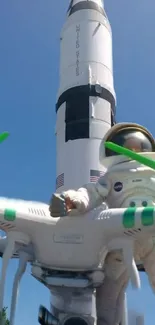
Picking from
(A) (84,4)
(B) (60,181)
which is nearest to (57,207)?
(B) (60,181)

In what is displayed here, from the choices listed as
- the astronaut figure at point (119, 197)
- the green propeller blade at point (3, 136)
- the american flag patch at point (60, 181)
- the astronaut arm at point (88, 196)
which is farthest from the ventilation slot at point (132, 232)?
the american flag patch at point (60, 181)

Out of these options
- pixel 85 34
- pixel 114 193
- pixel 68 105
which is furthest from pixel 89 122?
pixel 114 193

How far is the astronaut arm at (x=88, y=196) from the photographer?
641 centimetres

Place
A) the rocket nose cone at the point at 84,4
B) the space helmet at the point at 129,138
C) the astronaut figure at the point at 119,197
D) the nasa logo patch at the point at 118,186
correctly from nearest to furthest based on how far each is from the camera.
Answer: the astronaut figure at the point at 119,197 → the nasa logo patch at the point at 118,186 → the space helmet at the point at 129,138 → the rocket nose cone at the point at 84,4

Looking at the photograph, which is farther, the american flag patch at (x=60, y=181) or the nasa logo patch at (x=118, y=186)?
the american flag patch at (x=60, y=181)

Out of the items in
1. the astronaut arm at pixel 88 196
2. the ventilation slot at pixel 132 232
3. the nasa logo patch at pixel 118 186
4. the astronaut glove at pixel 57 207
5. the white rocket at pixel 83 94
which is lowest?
the ventilation slot at pixel 132 232

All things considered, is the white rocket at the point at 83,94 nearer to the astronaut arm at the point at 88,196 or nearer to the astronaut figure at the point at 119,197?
the astronaut figure at the point at 119,197

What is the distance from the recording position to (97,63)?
13477 mm

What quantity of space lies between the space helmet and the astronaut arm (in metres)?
0.64

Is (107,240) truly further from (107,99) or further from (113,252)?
(107,99)

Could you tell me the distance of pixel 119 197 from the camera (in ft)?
23.4

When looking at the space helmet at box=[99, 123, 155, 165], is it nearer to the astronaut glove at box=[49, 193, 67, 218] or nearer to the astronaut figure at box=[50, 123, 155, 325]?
the astronaut figure at box=[50, 123, 155, 325]

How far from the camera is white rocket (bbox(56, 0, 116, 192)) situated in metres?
11.7

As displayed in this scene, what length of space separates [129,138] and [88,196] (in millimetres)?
1286
